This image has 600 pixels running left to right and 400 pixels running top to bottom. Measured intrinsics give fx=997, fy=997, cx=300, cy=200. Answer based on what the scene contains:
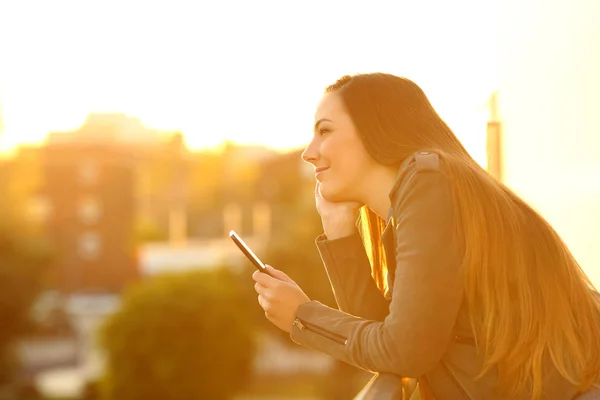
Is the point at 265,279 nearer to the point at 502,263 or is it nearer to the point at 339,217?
the point at 339,217

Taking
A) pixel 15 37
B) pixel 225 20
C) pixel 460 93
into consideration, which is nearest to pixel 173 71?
pixel 225 20

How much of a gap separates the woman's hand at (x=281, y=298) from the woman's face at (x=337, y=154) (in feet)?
0.49

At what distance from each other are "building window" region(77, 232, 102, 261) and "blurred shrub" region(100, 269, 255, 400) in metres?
9.37

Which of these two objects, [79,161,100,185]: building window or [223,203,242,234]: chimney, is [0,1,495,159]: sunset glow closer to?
[79,161,100,185]: building window

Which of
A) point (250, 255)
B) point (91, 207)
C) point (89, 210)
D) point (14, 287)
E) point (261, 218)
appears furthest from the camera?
point (261, 218)

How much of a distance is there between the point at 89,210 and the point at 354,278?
3422 cm

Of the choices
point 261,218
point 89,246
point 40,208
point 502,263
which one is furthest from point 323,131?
point 261,218

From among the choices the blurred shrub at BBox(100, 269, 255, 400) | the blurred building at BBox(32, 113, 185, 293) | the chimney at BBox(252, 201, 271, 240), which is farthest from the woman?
the chimney at BBox(252, 201, 271, 240)

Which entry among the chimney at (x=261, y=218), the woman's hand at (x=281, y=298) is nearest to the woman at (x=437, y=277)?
the woman's hand at (x=281, y=298)

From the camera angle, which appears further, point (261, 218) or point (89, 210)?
point (261, 218)

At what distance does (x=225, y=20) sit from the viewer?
4262 centimetres

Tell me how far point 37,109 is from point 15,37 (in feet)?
17.3

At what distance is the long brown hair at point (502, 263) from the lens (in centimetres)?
126

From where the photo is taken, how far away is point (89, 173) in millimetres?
35312
